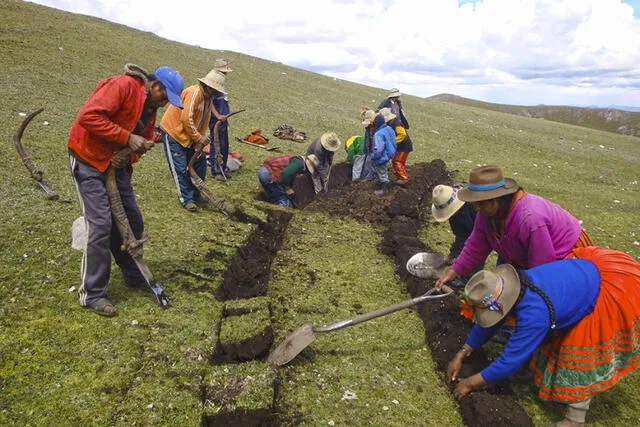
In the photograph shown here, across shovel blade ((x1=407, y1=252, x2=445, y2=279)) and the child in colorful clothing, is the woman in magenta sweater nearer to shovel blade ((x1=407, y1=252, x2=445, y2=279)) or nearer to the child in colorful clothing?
shovel blade ((x1=407, y1=252, x2=445, y2=279))

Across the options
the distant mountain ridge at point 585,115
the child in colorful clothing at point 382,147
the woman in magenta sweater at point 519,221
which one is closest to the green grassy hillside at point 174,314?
the woman in magenta sweater at point 519,221

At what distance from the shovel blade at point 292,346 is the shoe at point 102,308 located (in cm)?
158

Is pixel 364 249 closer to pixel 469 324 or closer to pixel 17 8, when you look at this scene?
pixel 469 324

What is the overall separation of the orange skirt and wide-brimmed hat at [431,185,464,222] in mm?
1645

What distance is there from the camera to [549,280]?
3338 mm

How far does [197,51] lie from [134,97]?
77.7 feet

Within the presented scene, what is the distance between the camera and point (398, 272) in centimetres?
632

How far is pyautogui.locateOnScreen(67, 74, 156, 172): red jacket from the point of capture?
12.4 feet

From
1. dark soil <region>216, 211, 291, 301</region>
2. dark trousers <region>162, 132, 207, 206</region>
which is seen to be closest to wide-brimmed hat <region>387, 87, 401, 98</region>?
dark soil <region>216, 211, 291, 301</region>

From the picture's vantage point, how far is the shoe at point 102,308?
4164 mm

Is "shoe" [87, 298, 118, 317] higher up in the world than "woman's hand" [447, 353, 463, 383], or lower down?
higher up

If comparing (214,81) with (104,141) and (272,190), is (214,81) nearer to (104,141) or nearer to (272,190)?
(272,190)

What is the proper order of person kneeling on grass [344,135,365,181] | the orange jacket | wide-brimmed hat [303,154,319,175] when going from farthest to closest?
1. person kneeling on grass [344,135,365,181]
2. wide-brimmed hat [303,154,319,175]
3. the orange jacket

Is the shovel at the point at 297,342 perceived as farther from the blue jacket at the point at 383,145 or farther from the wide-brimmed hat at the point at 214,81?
the blue jacket at the point at 383,145
